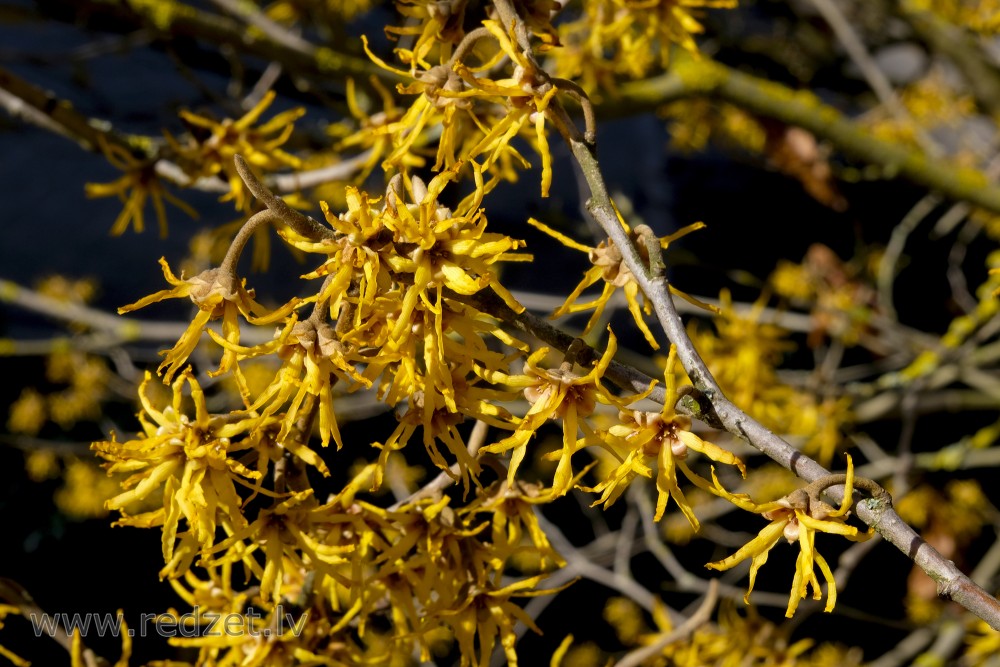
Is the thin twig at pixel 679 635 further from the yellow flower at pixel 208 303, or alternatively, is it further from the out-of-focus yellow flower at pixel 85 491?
the out-of-focus yellow flower at pixel 85 491

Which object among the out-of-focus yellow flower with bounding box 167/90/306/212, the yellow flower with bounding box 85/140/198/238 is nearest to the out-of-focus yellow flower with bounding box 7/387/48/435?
the yellow flower with bounding box 85/140/198/238

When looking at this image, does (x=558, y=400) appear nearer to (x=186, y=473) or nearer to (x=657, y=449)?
(x=657, y=449)

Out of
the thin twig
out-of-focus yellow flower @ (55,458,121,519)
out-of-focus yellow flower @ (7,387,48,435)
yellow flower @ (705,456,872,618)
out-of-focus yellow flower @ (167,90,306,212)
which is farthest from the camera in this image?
out-of-focus yellow flower @ (7,387,48,435)

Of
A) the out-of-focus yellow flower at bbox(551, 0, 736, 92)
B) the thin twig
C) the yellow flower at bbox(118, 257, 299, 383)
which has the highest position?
the out-of-focus yellow flower at bbox(551, 0, 736, 92)

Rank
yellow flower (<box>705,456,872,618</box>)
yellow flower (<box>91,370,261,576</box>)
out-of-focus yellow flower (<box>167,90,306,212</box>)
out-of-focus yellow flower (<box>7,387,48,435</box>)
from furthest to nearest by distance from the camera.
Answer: out-of-focus yellow flower (<box>7,387,48,435</box>), out-of-focus yellow flower (<box>167,90,306,212</box>), yellow flower (<box>91,370,261,576</box>), yellow flower (<box>705,456,872,618</box>)

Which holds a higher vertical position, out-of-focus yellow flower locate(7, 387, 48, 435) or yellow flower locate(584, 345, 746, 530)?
yellow flower locate(584, 345, 746, 530)

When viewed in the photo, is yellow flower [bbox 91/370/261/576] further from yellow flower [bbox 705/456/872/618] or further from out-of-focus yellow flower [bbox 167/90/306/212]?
out-of-focus yellow flower [bbox 167/90/306/212]

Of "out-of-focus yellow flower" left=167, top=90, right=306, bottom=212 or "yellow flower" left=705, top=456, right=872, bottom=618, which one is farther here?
"out-of-focus yellow flower" left=167, top=90, right=306, bottom=212

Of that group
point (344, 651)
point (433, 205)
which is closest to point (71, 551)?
point (344, 651)

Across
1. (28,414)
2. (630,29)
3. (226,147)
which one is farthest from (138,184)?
(28,414)
